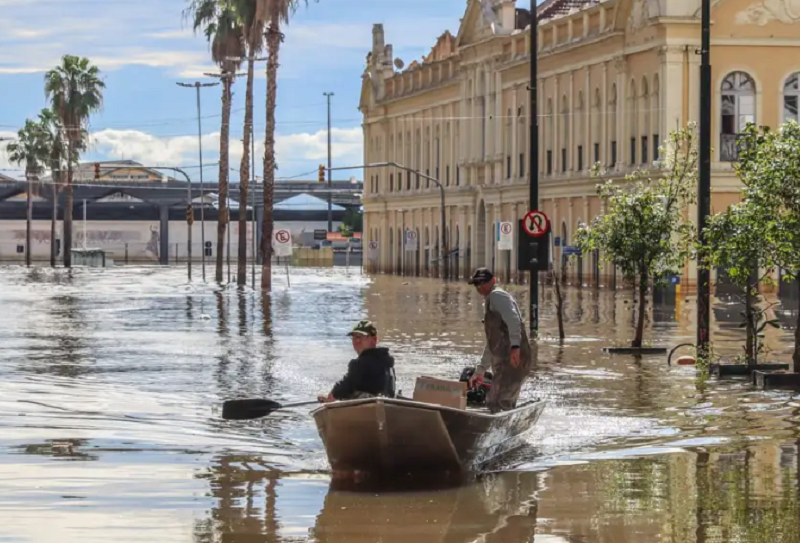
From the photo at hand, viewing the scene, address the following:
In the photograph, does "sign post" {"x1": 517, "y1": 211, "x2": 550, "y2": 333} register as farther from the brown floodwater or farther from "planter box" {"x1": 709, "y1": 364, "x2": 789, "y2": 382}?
"planter box" {"x1": 709, "y1": 364, "x2": 789, "y2": 382}

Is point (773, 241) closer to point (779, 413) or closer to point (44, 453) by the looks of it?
point (779, 413)

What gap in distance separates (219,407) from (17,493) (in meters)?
7.24

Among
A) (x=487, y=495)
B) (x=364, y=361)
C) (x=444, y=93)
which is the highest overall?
(x=444, y=93)

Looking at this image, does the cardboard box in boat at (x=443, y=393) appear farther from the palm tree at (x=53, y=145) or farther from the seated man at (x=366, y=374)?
the palm tree at (x=53, y=145)

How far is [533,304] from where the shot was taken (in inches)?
1347

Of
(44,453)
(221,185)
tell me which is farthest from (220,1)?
(44,453)

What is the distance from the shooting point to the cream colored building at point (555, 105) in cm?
6562

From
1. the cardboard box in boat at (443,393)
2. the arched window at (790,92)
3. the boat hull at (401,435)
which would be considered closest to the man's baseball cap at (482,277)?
the cardboard box in boat at (443,393)

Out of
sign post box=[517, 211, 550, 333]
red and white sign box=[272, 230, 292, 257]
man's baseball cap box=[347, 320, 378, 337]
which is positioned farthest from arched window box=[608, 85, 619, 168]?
man's baseball cap box=[347, 320, 378, 337]

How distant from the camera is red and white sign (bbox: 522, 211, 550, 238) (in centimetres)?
3222

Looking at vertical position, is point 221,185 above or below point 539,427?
above

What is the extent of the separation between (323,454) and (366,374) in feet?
6.50

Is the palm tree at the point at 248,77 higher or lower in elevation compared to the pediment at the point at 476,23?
lower

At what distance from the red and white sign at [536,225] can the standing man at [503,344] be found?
53.5 ft
